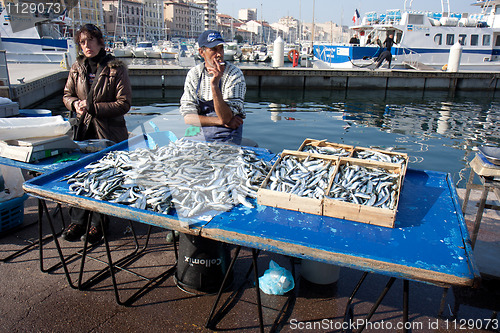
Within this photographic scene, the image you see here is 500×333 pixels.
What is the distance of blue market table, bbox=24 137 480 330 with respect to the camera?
1964mm

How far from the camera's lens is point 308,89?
2277 cm

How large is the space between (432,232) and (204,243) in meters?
1.85

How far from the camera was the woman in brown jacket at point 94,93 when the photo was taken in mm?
4188

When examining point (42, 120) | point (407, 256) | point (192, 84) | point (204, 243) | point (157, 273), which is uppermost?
point (192, 84)

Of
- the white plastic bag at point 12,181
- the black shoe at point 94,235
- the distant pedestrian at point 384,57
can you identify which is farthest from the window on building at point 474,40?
the white plastic bag at point 12,181

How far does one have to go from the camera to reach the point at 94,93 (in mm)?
4359

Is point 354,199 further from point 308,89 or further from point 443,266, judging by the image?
point 308,89

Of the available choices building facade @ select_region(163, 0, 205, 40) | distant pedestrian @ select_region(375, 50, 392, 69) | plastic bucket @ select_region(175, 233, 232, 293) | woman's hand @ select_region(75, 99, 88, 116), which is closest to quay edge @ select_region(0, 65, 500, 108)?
distant pedestrian @ select_region(375, 50, 392, 69)

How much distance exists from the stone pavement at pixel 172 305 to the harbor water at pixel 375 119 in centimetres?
462

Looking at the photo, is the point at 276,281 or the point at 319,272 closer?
the point at 276,281

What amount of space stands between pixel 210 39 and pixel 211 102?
72 cm

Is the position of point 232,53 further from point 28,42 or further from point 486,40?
point 486,40

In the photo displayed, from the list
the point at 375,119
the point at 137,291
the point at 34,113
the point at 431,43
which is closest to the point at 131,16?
the point at 431,43

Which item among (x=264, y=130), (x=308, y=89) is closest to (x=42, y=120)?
(x=264, y=130)
